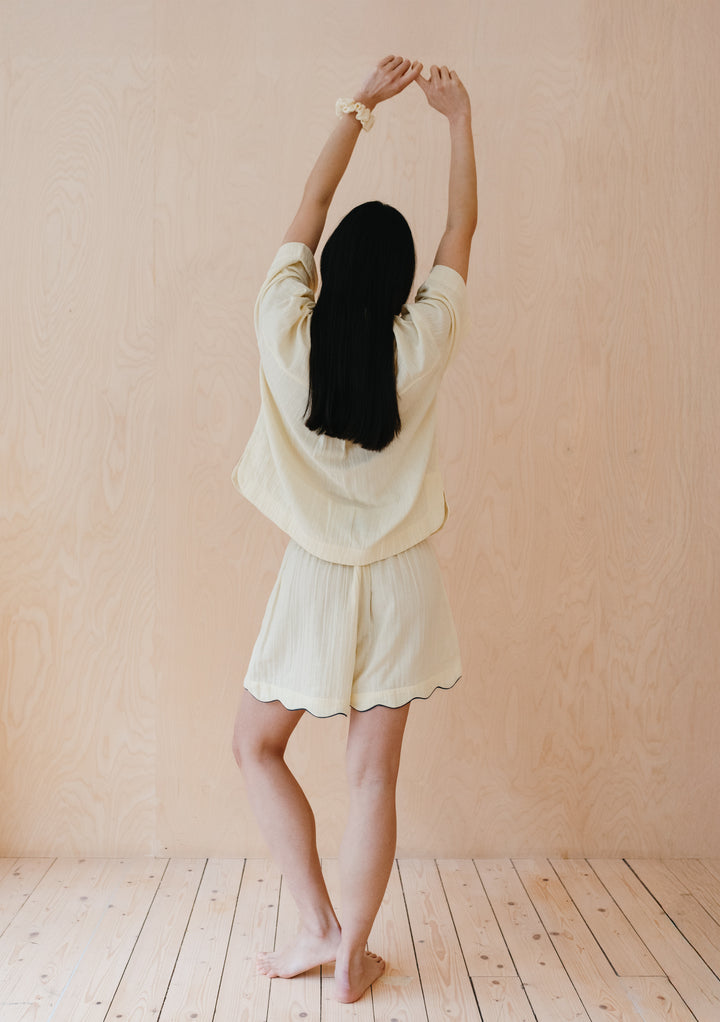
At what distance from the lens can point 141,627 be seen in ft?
7.62

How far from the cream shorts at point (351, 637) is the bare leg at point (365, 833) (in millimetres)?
53

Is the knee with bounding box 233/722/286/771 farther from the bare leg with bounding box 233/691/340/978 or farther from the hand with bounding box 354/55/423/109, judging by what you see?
the hand with bounding box 354/55/423/109

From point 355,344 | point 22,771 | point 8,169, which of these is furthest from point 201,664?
point 8,169

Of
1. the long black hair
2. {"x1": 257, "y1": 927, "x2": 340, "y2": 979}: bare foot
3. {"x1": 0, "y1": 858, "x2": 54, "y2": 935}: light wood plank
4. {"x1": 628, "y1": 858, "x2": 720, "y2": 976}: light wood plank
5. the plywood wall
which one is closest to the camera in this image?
the long black hair

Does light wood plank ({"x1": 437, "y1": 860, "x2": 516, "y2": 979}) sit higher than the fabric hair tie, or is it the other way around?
the fabric hair tie

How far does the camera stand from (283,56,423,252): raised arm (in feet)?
5.64

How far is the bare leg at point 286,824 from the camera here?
5.81 ft

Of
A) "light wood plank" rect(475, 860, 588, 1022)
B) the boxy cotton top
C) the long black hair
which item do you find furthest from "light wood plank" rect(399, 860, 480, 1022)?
the long black hair

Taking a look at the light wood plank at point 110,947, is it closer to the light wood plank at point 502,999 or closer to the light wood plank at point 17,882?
the light wood plank at point 17,882

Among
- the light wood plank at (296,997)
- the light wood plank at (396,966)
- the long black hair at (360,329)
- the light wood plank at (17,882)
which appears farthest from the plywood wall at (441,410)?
the long black hair at (360,329)

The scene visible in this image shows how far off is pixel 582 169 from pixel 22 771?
6.59 ft

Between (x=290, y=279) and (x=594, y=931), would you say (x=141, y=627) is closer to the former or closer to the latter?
(x=290, y=279)

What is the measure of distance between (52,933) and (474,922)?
886 millimetres

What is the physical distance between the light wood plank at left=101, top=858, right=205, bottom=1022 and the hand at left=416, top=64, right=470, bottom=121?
1.71 m
